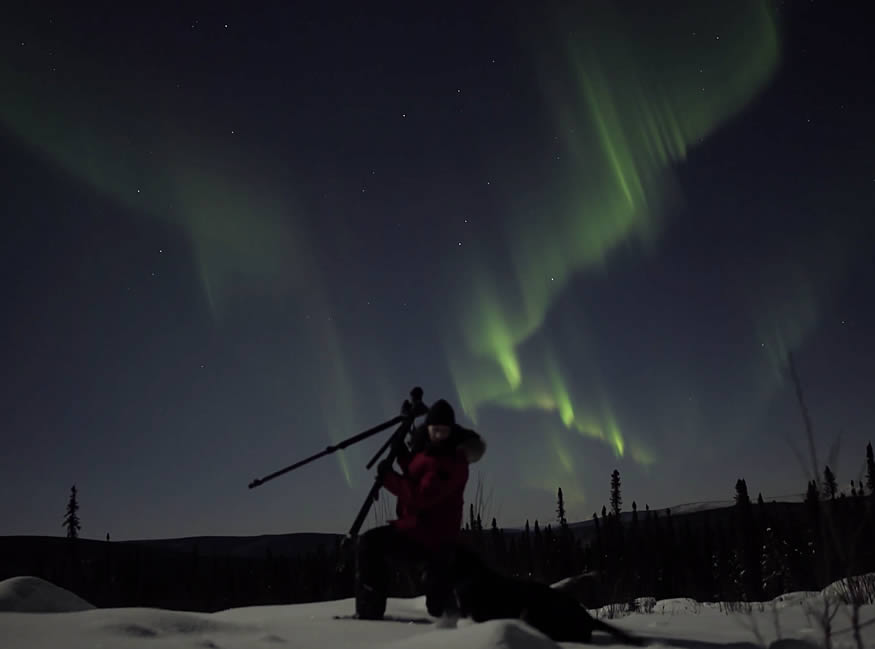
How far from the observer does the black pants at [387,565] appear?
5.73 m

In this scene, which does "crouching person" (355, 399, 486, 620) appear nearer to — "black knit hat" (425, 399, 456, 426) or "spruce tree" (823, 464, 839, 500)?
"black knit hat" (425, 399, 456, 426)

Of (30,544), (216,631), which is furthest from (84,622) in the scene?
(30,544)

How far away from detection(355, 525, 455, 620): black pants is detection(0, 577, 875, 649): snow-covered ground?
0.21 meters

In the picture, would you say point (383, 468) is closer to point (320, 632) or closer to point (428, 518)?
point (428, 518)

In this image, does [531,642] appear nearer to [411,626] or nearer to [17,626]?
[411,626]

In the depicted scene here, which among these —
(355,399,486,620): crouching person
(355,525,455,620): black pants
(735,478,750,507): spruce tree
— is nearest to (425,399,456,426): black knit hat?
(355,399,486,620): crouching person

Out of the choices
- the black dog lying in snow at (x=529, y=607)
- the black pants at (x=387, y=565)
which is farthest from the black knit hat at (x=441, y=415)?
the black dog lying in snow at (x=529, y=607)

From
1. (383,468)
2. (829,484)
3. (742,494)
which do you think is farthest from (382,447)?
(742,494)

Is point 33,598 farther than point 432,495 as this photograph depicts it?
Yes

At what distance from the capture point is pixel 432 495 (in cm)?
574

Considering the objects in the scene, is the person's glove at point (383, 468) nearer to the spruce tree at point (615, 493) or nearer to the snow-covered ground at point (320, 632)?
the snow-covered ground at point (320, 632)

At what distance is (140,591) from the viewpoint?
332 ft

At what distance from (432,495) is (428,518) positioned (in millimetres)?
220

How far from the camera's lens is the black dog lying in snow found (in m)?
4.93
